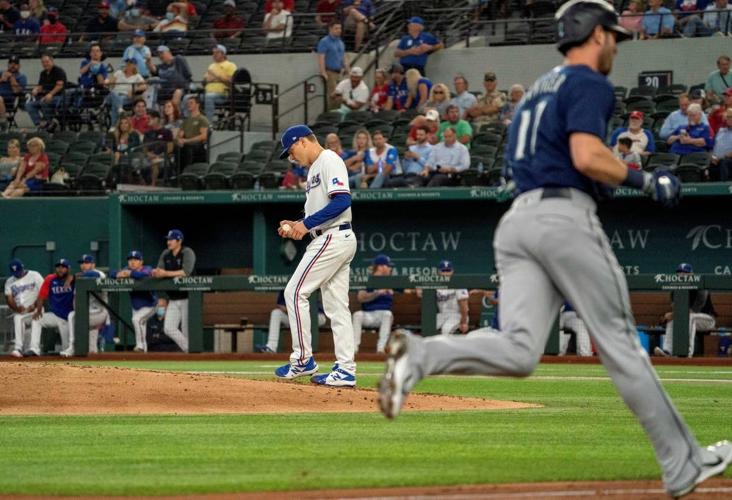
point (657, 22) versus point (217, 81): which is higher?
point (657, 22)

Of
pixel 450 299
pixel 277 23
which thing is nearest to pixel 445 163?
pixel 450 299

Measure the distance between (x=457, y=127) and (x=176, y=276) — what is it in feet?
15.9

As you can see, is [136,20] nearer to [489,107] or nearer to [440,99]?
[440,99]

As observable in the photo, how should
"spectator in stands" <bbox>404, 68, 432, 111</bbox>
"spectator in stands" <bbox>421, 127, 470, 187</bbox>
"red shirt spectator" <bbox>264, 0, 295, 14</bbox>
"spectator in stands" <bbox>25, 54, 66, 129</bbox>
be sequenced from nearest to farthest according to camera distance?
"spectator in stands" <bbox>421, 127, 470, 187</bbox>
"spectator in stands" <bbox>404, 68, 432, 111</bbox>
"spectator in stands" <bbox>25, 54, 66, 129</bbox>
"red shirt spectator" <bbox>264, 0, 295, 14</bbox>

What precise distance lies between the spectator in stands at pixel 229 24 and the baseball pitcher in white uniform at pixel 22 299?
7939mm

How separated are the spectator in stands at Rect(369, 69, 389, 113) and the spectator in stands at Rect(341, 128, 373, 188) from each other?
8.90ft

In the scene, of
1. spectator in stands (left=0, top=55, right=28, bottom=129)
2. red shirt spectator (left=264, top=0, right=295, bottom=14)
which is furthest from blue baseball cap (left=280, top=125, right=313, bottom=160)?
spectator in stands (left=0, top=55, right=28, bottom=129)

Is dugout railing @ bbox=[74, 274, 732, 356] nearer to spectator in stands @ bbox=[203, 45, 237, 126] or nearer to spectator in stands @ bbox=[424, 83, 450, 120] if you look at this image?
spectator in stands @ bbox=[424, 83, 450, 120]

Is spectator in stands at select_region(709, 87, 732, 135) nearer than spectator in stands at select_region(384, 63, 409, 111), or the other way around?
spectator in stands at select_region(709, 87, 732, 135)

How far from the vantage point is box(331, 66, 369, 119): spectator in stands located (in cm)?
2420

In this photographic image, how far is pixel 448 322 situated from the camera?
19.8 m

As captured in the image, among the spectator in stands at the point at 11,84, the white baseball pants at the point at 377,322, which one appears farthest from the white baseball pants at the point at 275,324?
the spectator in stands at the point at 11,84

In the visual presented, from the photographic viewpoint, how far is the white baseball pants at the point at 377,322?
65.5 feet

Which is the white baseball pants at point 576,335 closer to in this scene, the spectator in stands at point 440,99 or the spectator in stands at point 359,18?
the spectator in stands at point 440,99
